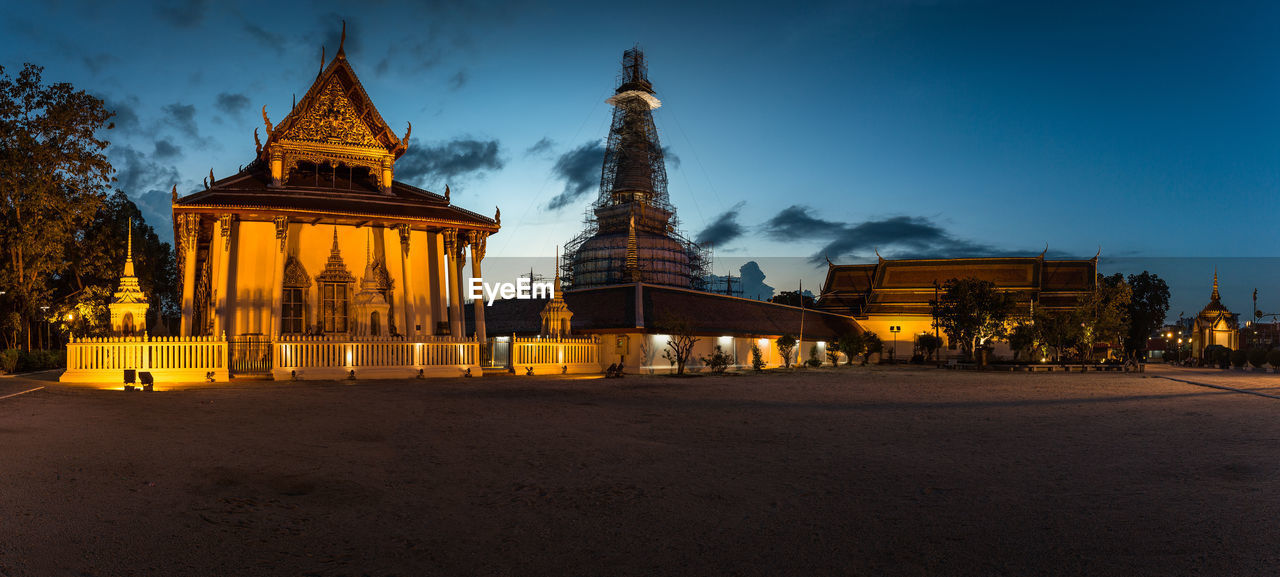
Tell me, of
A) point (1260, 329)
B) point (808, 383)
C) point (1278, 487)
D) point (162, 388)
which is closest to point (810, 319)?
point (808, 383)

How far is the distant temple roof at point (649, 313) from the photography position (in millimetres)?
32688

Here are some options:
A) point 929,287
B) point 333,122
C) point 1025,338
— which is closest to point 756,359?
point 1025,338

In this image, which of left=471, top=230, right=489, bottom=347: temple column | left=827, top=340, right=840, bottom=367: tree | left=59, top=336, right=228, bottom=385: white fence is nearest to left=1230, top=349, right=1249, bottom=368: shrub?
left=827, top=340, right=840, bottom=367: tree

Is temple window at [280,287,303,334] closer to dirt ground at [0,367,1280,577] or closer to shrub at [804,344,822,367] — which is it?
dirt ground at [0,367,1280,577]

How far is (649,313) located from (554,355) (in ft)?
21.4

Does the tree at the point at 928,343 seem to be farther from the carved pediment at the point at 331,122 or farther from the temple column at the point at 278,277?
the temple column at the point at 278,277

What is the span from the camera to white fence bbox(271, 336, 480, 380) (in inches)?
853

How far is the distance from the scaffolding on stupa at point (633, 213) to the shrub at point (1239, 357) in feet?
128

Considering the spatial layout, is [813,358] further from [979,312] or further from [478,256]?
[478,256]

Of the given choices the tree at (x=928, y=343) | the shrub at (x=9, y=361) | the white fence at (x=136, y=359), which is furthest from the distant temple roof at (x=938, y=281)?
the shrub at (x=9, y=361)

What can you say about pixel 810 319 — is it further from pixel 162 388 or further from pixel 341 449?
pixel 341 449

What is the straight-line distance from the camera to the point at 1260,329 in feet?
358

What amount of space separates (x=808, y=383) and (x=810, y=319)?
2391cm

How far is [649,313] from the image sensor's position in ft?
108
